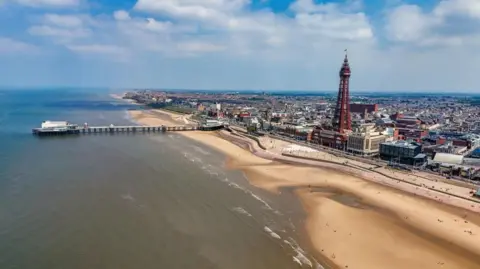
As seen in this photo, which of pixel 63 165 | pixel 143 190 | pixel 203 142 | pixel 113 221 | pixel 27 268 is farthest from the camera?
pixel 203 142

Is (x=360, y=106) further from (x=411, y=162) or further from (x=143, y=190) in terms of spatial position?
(x=143, y=190)

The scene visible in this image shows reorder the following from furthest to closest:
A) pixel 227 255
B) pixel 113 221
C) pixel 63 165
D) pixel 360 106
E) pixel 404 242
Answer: pixel 360 106 → pixel 63 165 → pixel 113 221 → pixel 404 242 → pixel 227 255

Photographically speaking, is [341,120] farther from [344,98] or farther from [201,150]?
[201,150]

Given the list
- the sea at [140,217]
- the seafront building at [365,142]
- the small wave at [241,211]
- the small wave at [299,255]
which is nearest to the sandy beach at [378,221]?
the small wave at [299,255]

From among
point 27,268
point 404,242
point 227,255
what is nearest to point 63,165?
point 27,268

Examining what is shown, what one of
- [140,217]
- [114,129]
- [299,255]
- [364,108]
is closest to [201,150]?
[114,129]
